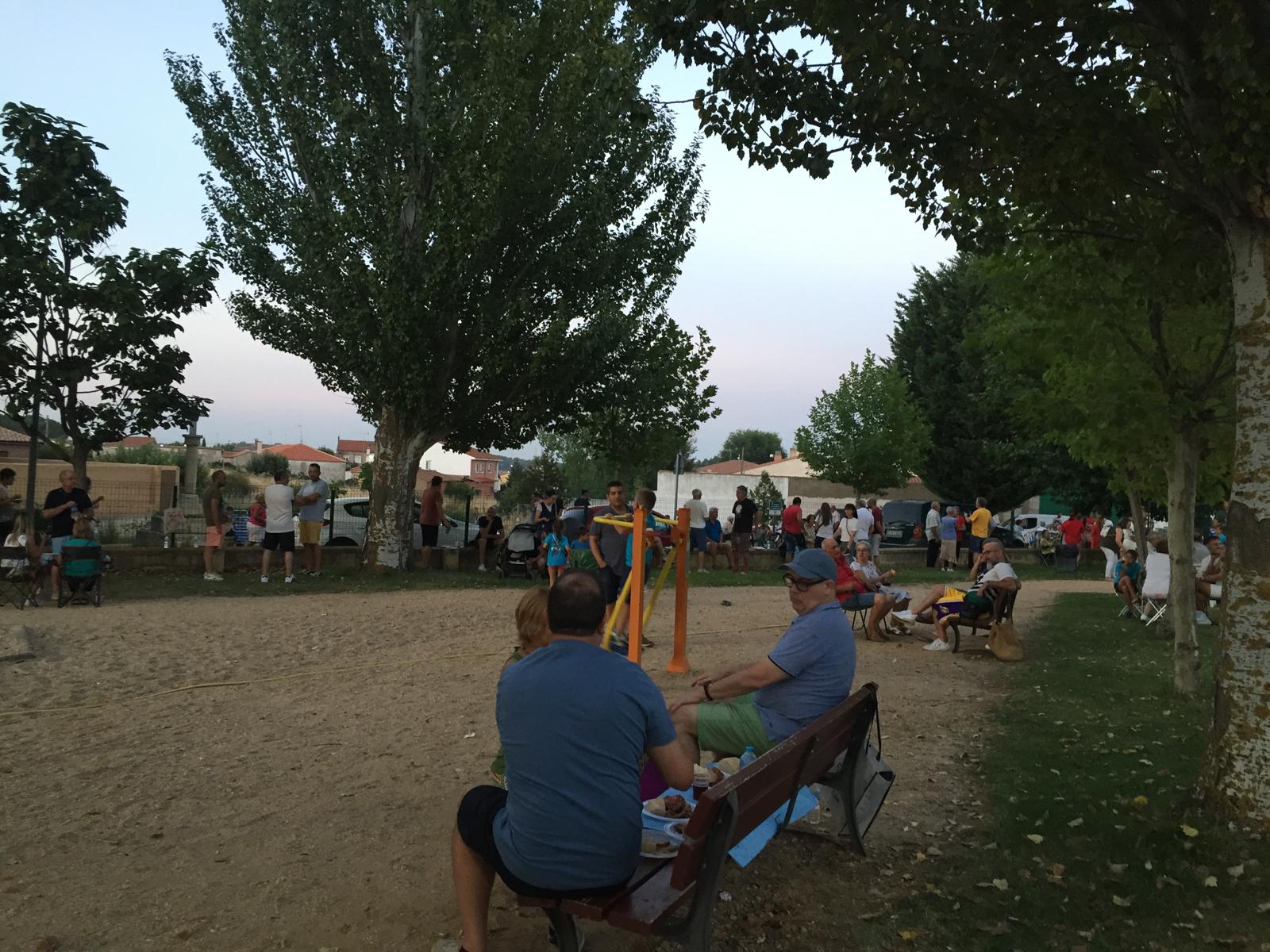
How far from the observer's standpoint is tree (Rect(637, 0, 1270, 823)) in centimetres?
512

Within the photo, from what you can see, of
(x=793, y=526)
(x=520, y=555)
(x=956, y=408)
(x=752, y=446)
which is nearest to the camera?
(x=520, y=555)

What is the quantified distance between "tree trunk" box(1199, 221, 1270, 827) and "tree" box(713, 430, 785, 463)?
489 ft

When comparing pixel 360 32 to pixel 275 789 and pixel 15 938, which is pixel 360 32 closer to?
pixel 275 789

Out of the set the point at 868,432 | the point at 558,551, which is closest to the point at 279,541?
the point at 558,551

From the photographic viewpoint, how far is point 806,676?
201 inches

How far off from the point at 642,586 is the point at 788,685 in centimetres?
410

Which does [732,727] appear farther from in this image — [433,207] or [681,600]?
[433,207]

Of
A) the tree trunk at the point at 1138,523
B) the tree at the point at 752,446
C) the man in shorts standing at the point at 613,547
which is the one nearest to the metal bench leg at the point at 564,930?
the man in shorts standing at the point at 613,547

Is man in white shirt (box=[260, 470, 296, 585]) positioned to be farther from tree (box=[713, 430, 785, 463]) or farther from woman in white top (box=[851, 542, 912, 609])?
tree (box=[713, 430, 785, 463])

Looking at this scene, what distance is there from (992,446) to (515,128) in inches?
1006

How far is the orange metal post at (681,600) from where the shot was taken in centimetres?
954

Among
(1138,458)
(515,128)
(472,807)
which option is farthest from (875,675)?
(515,128)

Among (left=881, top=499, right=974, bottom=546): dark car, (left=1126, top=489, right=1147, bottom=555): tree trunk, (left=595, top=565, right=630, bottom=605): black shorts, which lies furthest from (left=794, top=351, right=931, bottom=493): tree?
(left=595, top=565, right=630, bottom=605): black shorts

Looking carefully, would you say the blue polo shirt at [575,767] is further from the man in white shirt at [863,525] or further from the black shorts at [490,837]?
the man in white shirt at [863,525]
